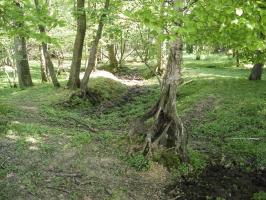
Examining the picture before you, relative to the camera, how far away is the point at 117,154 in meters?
11.9

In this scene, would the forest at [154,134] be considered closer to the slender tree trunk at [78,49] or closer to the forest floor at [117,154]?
the forest floor at [117,154]

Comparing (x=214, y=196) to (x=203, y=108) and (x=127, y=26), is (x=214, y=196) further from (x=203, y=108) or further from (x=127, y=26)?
(x=127, y=26)

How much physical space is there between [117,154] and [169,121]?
212cm

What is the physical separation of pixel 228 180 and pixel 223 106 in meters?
6.88

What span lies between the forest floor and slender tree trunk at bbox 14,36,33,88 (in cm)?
370

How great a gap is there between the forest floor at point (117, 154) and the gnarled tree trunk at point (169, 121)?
483 millimetres

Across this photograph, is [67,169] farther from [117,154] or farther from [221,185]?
[221,185]

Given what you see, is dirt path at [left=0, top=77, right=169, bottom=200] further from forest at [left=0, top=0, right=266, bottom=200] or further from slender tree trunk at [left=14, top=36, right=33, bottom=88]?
slender tree trunk at [left=14, top=36, right=33, bottom=88]

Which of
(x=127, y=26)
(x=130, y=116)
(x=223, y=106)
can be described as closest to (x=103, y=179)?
(x=130, y=116)

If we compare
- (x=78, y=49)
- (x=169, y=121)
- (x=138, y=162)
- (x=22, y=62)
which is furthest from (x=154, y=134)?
(x=22, y=62)

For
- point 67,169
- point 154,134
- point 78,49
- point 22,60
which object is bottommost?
point 67,169

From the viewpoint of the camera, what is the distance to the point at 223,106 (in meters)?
17.7

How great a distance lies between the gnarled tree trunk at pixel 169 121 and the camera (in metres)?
11.3

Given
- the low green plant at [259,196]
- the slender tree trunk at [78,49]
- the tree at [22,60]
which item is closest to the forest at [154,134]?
the low green plant at [259,196]
